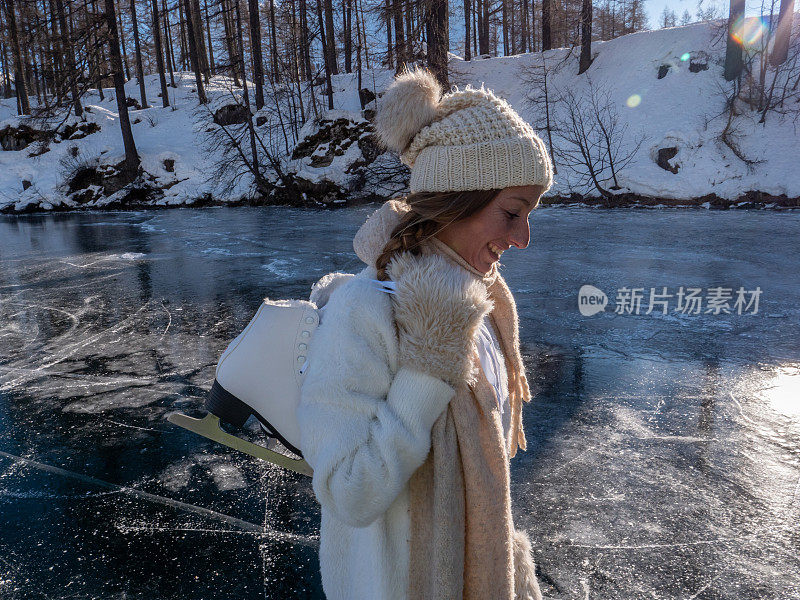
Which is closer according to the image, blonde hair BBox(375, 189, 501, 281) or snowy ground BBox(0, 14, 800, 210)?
blonde hair BBox(375, 189, 501, 281)

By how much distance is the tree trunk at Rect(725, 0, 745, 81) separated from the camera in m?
20.2

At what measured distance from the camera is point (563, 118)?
23141 mm

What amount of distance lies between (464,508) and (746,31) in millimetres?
24083

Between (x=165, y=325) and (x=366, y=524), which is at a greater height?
(x=366, y=524)

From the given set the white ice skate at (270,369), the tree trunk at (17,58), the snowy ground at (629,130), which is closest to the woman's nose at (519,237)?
the white ice skate at (270,369)

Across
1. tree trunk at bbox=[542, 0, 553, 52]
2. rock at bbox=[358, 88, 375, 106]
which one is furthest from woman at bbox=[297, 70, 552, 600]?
tree trunk at bbox=[542, 0, 553, 52]

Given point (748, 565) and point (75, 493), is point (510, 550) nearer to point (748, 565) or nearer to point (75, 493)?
point (748, 565)

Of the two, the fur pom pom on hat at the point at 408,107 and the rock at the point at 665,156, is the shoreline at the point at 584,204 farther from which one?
the fur pom pom on hat at the point at 408,107

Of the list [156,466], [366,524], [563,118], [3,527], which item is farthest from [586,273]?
[563,118]

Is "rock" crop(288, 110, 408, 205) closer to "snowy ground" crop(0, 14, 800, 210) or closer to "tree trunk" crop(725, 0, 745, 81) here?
"snowy ground" crop(0, 14, 800, 210)

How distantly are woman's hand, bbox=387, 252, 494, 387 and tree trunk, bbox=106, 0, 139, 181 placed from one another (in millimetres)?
25185

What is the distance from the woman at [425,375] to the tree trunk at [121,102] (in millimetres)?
24955

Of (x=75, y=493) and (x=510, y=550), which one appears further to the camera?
(x=75, y=493)

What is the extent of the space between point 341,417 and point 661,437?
10.0ft
